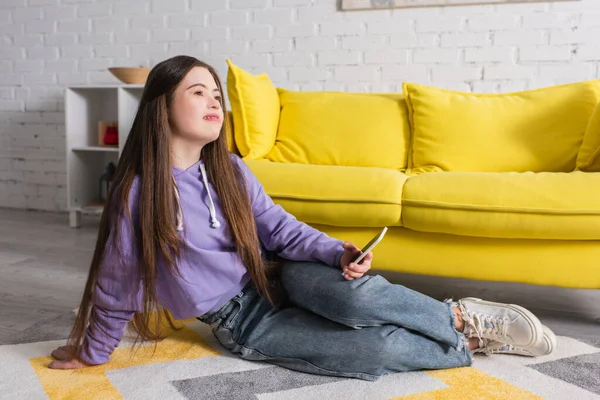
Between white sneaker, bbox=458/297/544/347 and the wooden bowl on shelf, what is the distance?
2.38 meters

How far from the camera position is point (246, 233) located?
1.40 metres

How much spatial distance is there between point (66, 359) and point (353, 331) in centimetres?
66

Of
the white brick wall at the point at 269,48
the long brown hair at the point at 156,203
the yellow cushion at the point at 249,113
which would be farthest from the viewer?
the white brick wall at the point at 269,48

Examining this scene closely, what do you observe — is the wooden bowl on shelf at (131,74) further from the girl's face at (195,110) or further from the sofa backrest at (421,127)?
the girl's face at (195,110)

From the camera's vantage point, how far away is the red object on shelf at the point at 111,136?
333 centimetres

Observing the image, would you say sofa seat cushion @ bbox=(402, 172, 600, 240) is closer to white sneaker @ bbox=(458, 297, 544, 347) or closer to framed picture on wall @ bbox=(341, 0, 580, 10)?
white sneaker @ bbox=(458, 297, 544, 347)

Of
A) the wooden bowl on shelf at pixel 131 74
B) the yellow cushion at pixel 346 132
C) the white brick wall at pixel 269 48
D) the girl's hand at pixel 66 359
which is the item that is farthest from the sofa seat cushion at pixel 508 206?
the wooden bowl on shelf at pixel 131 74

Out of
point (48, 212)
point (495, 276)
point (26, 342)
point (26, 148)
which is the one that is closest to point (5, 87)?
point (26, 148)

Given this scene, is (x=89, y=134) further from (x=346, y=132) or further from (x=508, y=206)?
(x=508, y=206)

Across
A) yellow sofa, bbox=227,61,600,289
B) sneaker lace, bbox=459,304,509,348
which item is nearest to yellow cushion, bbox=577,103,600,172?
yellow sofa, bbox=227,61,600,289

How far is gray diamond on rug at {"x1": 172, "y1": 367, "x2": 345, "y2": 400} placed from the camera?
1206mm

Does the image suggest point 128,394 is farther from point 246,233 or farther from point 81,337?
point 246,233

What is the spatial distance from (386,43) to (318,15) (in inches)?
15.9

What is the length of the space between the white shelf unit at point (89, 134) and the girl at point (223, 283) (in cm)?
191
